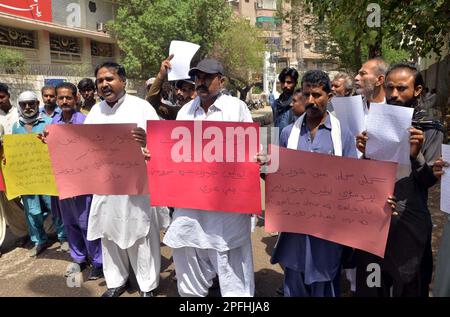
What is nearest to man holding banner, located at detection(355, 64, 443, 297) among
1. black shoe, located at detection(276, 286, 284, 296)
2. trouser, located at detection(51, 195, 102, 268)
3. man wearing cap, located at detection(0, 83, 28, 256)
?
black shoe, located at detection(276, 286, 284, 296)

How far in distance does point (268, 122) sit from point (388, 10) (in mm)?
13872

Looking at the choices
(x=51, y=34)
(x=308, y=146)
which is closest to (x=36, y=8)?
(x=51, y=34)

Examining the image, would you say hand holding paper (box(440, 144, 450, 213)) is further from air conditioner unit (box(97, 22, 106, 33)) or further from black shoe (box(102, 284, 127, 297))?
air conditioner unit (box(97, 22, 106, 33))

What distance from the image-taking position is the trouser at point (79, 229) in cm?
366

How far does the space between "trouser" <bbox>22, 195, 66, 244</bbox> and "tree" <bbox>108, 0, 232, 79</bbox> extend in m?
16.9

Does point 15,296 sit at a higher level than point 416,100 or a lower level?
lower

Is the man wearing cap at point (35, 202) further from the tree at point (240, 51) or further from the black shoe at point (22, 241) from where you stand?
the tree at point (240, 51)

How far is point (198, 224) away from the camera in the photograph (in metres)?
2.63

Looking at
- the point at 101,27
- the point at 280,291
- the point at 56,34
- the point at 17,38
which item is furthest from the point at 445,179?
the point at 101,27

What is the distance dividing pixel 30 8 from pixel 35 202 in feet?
65.6

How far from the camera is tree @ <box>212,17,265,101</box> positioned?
27.6m

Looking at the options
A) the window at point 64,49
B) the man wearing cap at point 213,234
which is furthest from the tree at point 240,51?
the man wearing cap at point 213,234

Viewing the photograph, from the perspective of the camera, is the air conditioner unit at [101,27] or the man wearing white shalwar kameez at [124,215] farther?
the air conditioner unit at [101,27]
